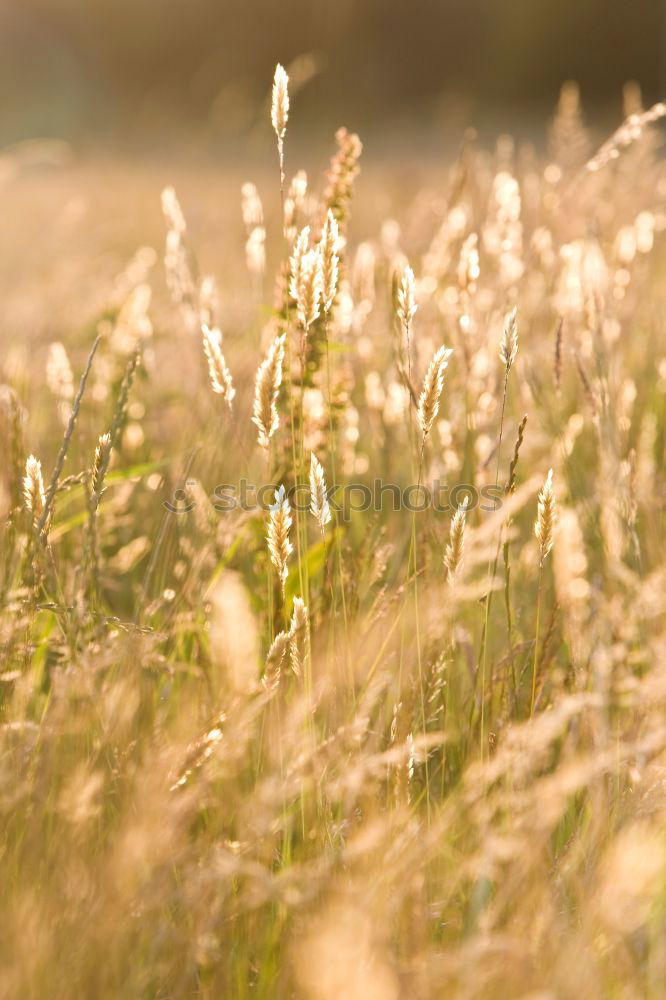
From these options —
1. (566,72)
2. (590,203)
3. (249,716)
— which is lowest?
(249,716)

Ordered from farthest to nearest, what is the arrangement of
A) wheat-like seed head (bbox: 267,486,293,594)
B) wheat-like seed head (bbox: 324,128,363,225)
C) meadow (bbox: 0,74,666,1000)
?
wheat-like seed head (bbox: 324,128,363,225)
wheat-like seed head (bbox: 267,486,293,594)
meadow (bbox: 0,74,666,1000)

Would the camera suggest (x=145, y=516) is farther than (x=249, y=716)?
Yes

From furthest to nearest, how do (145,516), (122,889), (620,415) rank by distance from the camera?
(145,516)
(620,415)
(122,889)

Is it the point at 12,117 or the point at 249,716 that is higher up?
the point at 12,117

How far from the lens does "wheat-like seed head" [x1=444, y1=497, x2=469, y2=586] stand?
1.03 metres

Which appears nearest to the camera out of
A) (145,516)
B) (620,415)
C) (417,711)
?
(417,711)

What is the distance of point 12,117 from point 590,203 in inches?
490

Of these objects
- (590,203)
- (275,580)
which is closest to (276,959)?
(275,580)

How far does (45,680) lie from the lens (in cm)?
151

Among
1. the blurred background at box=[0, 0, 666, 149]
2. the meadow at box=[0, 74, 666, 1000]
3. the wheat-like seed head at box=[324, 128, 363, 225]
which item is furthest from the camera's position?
the blurred background at box=[0, 0, 666, 149]

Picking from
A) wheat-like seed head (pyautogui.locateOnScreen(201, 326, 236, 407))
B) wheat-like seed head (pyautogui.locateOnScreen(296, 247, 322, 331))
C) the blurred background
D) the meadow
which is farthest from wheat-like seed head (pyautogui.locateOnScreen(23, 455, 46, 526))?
the blurred background

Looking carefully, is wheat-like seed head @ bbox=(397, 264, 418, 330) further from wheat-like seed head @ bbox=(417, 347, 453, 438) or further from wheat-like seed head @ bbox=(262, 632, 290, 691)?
wheat-like seed head @ bbox=(262, 632, 290, 691)

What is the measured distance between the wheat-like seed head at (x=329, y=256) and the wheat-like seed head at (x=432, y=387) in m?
0.15

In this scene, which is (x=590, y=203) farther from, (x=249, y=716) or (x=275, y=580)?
(x=249, y=716)
